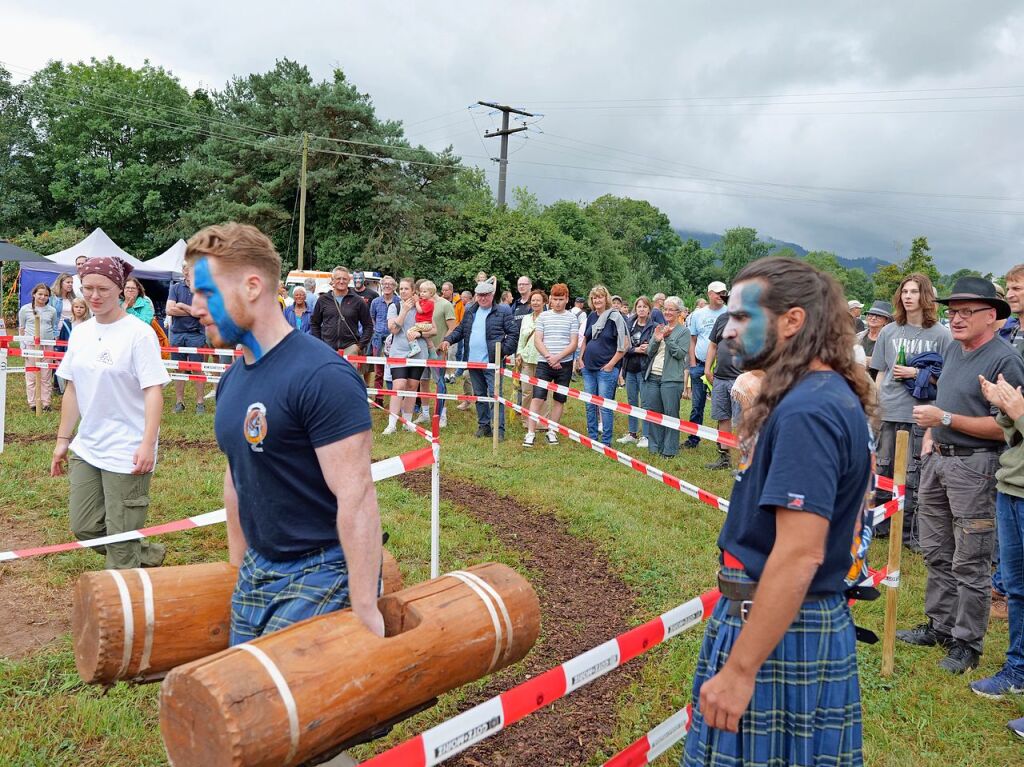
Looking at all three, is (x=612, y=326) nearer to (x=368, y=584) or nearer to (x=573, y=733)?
(x=573, y=733)

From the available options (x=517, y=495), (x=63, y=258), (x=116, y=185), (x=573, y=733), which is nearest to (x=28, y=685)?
(x=573, y=733)

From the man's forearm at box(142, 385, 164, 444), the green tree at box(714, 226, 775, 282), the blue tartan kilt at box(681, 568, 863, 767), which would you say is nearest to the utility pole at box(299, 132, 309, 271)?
the man's forearm at box(142, 385, 164, 444)

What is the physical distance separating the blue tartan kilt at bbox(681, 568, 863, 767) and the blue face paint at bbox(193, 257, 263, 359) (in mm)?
1579

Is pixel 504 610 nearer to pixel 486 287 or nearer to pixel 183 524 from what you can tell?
pixel 183 524

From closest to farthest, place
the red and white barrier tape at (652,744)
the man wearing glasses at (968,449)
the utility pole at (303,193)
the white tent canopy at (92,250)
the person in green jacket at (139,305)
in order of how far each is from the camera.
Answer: the red and white barrier tape at (652,744) < the man wearing glasses at (968,449) < the person in green jacket at (139,305) < the white tent canopy at (92,250) < the utility pole at (303,193)

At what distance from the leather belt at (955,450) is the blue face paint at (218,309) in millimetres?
3860

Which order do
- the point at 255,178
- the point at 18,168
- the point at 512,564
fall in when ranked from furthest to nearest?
the point at 18,168
the point at 255,178
the point at 512,564

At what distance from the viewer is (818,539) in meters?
1.79

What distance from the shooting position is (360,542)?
6.93 feet

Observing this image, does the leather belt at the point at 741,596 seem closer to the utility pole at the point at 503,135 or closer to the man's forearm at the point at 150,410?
the man's forearm at the point at 150,410

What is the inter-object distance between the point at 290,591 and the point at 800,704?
1.47m

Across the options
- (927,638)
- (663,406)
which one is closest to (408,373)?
(663,406)

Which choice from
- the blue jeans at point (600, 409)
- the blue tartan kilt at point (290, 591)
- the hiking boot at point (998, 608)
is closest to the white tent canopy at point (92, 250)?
the blue jeans at point (600, 409)

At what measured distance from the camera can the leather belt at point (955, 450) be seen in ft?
13.7
